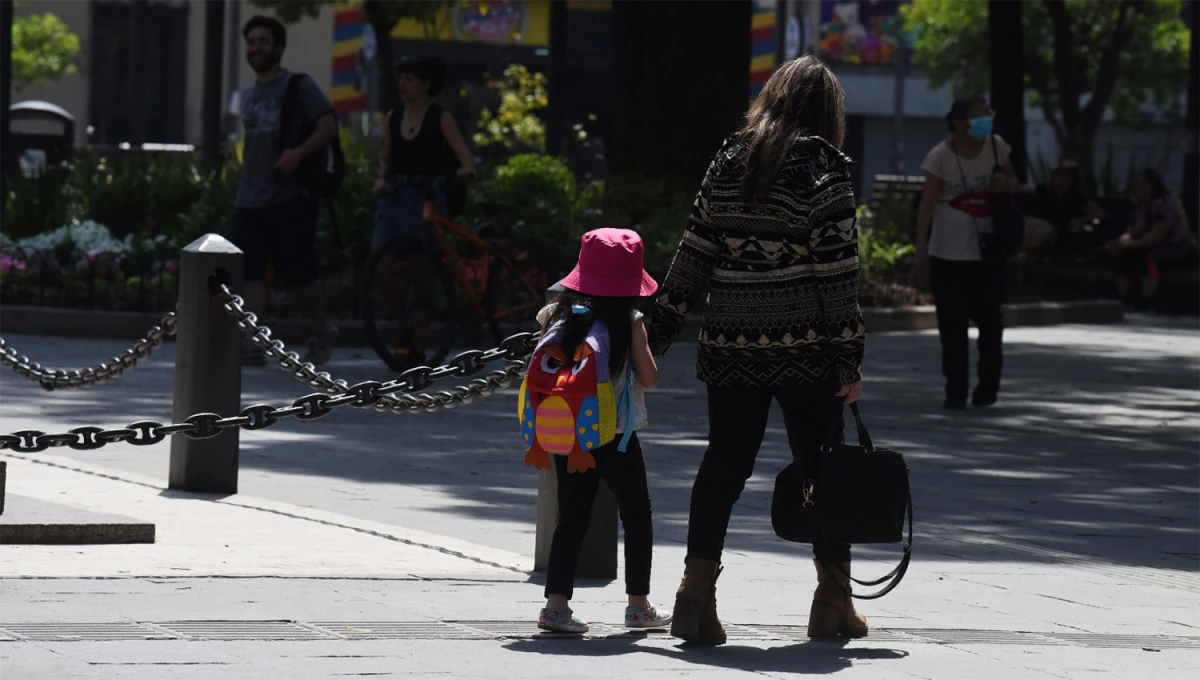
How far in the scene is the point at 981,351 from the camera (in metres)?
12.4

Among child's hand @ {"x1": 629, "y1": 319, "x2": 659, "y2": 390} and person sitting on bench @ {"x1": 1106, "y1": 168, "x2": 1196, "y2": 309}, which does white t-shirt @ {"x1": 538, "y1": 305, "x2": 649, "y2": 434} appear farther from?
person sitting on bench @ {"x1": 1106, "y1": 168, "x2": 1196, "y2": 309}

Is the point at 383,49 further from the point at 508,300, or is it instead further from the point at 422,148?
the point at 422,148

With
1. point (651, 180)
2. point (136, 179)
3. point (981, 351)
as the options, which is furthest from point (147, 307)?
point (981, 351)

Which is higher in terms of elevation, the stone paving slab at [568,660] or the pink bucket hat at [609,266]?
the pink bucket hat at [609,266]

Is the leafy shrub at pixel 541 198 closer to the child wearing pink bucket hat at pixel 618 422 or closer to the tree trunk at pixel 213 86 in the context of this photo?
the tree trunk at pixel 213 86

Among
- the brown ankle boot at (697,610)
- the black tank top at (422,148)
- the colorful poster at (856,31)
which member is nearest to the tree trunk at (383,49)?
the black tank top at (422,148)

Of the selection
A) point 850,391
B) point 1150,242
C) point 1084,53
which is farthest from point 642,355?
point 1084,53

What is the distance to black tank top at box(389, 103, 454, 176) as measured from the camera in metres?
12.6

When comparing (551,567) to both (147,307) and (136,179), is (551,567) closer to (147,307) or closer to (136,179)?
(147,307)

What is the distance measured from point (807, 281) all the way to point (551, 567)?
1.02 metres

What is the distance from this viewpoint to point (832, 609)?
19.1 ft

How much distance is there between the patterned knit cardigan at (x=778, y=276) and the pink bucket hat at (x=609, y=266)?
0.11 metres

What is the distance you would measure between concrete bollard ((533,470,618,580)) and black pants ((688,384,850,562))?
749mm

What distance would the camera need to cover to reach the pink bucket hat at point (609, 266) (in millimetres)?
5707
